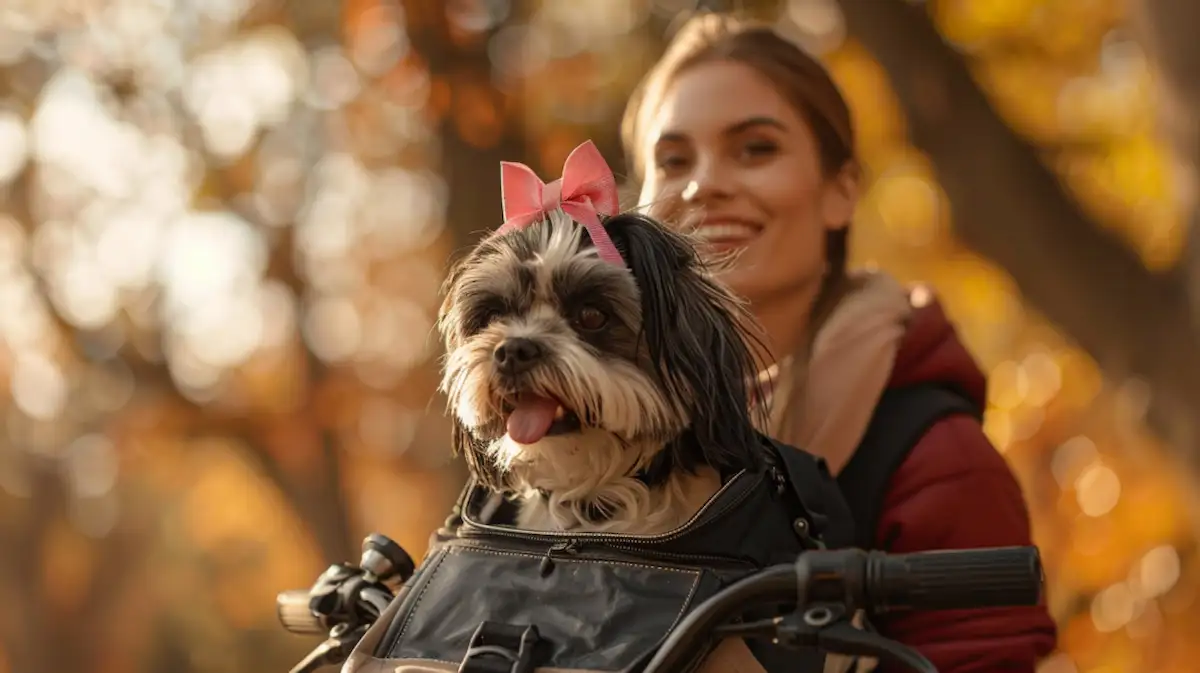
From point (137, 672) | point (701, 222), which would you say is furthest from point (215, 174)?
point (137, 672)

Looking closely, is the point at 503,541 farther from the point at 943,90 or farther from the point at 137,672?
the point at 137,672

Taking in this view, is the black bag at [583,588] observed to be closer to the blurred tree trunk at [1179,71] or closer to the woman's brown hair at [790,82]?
the woman's brown hair at [790,82]

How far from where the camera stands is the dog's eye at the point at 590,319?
2.59m

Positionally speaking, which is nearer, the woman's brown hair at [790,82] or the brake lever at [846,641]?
the brake lever at [846,641]

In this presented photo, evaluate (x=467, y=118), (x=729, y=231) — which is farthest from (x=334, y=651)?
(x=467, y=118)

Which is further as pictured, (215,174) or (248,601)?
(248,601)

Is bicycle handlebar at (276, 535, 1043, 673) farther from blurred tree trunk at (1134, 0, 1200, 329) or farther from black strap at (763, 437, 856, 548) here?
blurred tree trunk at (1134, 0, 1200, 329)

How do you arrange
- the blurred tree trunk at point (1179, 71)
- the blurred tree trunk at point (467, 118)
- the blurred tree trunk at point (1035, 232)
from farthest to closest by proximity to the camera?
the blurred tree trunk at point (467, 118) < the blurred tree trunk at point (1035, 232) < the blurred tree trunk at point (1179, 71)

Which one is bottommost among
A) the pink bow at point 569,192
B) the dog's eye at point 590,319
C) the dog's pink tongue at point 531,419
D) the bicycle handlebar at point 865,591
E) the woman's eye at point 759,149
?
the bicycle handlebar at point 865,591

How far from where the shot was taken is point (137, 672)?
23.8 meters

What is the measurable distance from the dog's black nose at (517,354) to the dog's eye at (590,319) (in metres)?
0.15

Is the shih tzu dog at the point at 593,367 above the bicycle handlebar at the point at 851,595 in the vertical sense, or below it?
above

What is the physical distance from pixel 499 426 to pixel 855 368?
1.06 metres

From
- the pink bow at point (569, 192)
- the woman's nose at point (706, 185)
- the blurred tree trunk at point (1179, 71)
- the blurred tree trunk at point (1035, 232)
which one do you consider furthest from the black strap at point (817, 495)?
the blurred tree trunk at point (1035, 232)
